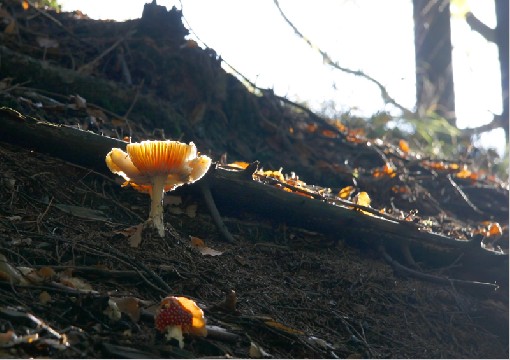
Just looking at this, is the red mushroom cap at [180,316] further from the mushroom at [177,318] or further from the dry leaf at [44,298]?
→ the dry leaf at [44,298]

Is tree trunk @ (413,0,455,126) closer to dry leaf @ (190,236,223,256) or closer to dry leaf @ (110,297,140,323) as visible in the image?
dry leaf @ (190,236,223,256)

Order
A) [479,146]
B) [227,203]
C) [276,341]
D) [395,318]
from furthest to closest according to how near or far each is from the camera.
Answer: [479,146], [227,203], [395,318], [276,341]

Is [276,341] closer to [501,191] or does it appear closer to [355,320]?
[355,320]

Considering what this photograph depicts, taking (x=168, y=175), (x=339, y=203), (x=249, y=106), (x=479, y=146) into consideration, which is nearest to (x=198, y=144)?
(x=249, y=106)

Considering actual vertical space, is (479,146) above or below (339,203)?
above

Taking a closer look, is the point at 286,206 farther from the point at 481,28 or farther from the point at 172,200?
the point at 481,28

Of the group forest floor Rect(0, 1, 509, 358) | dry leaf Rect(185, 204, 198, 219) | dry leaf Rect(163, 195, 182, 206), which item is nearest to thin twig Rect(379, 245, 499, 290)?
forest floor Rect(0, 1, 509, 358)

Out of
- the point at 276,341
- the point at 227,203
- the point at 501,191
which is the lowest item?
the point at 276,341
